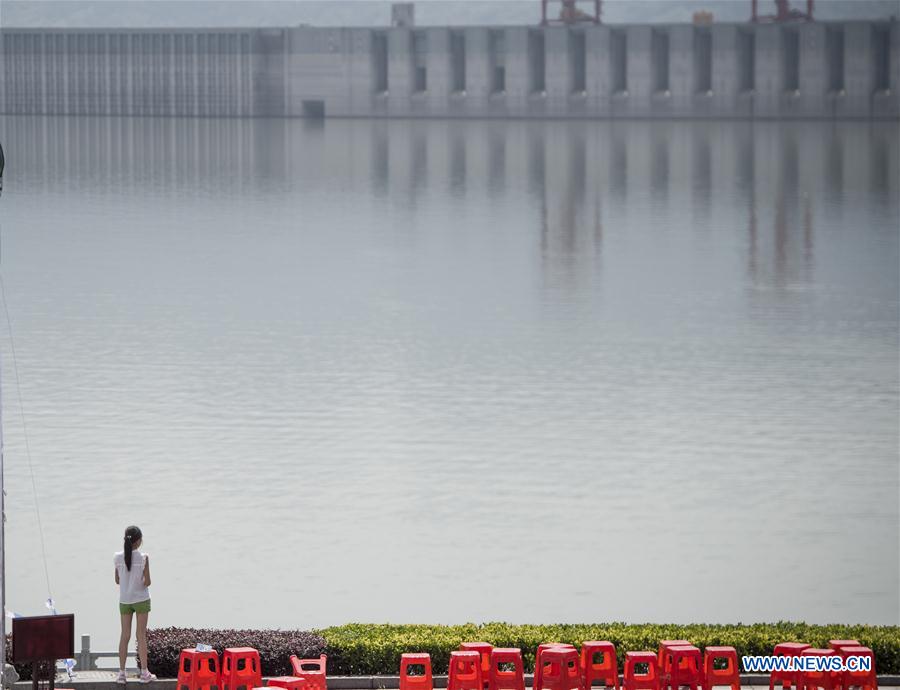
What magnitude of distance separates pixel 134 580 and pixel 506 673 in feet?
5.75

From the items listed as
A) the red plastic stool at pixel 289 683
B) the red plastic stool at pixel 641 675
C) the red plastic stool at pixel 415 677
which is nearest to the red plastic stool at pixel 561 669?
the red plastic stool at pixel 641 675

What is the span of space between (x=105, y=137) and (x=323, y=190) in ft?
86.2

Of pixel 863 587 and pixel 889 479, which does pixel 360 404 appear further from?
pixel 863 587

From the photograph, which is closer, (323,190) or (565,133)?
(323,190)

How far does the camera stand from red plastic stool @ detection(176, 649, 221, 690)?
6168 millimetres

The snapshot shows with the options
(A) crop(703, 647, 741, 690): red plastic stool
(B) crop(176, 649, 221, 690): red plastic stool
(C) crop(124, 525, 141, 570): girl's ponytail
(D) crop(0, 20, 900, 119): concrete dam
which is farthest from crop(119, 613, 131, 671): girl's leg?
(D) crop(0, 20, 900, 119): concrete dam

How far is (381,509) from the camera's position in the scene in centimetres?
1066

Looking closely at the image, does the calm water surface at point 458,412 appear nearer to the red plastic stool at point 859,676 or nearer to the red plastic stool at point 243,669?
the red plastic stool at point 243,669

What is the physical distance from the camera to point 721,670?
20.4 feet

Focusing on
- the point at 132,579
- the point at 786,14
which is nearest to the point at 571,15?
the point at 786,14

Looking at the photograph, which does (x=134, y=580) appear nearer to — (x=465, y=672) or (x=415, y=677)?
(x=415, y=677)

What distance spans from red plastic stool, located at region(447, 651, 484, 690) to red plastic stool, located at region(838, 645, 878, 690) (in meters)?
1.36

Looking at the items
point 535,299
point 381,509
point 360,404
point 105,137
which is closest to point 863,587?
point 381,509

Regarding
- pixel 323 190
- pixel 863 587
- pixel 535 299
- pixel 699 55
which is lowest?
pixel 863 587
